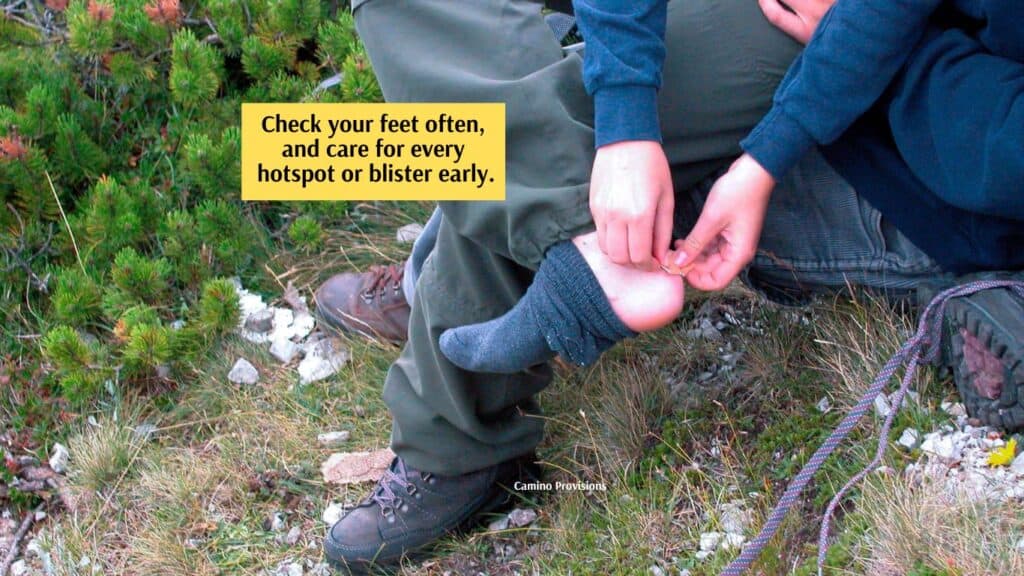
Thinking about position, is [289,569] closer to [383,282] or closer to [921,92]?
[383,282]

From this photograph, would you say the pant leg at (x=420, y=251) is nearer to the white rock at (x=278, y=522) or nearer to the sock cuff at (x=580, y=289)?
the white rock at (x=278, y=522)

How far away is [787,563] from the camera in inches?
61.3

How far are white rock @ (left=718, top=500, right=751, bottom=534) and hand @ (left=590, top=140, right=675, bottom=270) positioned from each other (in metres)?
0.50

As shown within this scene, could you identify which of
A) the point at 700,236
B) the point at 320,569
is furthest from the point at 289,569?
the point at 700,236

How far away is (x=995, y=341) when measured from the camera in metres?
1.45

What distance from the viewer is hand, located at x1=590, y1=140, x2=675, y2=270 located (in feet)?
4.53

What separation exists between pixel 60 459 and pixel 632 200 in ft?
5.32

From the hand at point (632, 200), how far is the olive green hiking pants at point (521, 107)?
0.05 metres

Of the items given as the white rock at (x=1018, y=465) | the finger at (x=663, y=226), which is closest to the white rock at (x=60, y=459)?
the finger at (x=663, y=226)

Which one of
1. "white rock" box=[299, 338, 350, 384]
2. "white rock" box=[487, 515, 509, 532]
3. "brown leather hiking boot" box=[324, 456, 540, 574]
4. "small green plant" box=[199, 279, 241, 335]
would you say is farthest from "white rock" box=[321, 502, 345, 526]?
"small green plant" box=[199, 279, 241, 335]

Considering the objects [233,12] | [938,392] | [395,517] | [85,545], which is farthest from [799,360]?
[233,12]

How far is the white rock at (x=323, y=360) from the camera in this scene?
2461 mm

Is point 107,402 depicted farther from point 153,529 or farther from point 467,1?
point 467,1

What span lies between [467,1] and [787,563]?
3.10 ft
